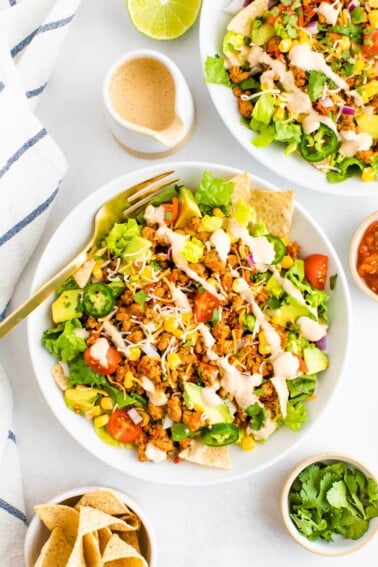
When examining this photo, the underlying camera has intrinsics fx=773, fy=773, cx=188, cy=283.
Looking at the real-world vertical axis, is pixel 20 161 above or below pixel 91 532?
above

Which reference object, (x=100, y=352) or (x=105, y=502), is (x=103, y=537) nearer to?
(x=105, y=502)

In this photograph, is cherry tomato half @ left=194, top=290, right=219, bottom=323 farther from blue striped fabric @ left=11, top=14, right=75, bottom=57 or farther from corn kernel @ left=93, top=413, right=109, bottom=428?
blue striped fabric @ left=11, top=14, right=75, bottom=57

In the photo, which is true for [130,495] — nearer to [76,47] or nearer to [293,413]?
[293,413]

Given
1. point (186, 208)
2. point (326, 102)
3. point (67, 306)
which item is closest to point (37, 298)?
point (67, 306)

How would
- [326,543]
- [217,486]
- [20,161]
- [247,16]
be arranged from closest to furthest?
[247,16]
[20,161]
[326,543]
[217,486]

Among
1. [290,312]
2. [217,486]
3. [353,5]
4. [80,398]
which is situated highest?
[353,5]

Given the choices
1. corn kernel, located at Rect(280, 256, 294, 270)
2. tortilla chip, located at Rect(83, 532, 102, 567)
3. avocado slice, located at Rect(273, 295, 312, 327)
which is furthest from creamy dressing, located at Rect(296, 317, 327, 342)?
tortilla chip, located at Rect(83, 532, 102, 567)

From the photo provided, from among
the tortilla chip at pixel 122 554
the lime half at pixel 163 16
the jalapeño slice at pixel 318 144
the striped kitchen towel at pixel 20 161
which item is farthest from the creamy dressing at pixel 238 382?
the lime half at pixel 163 16
